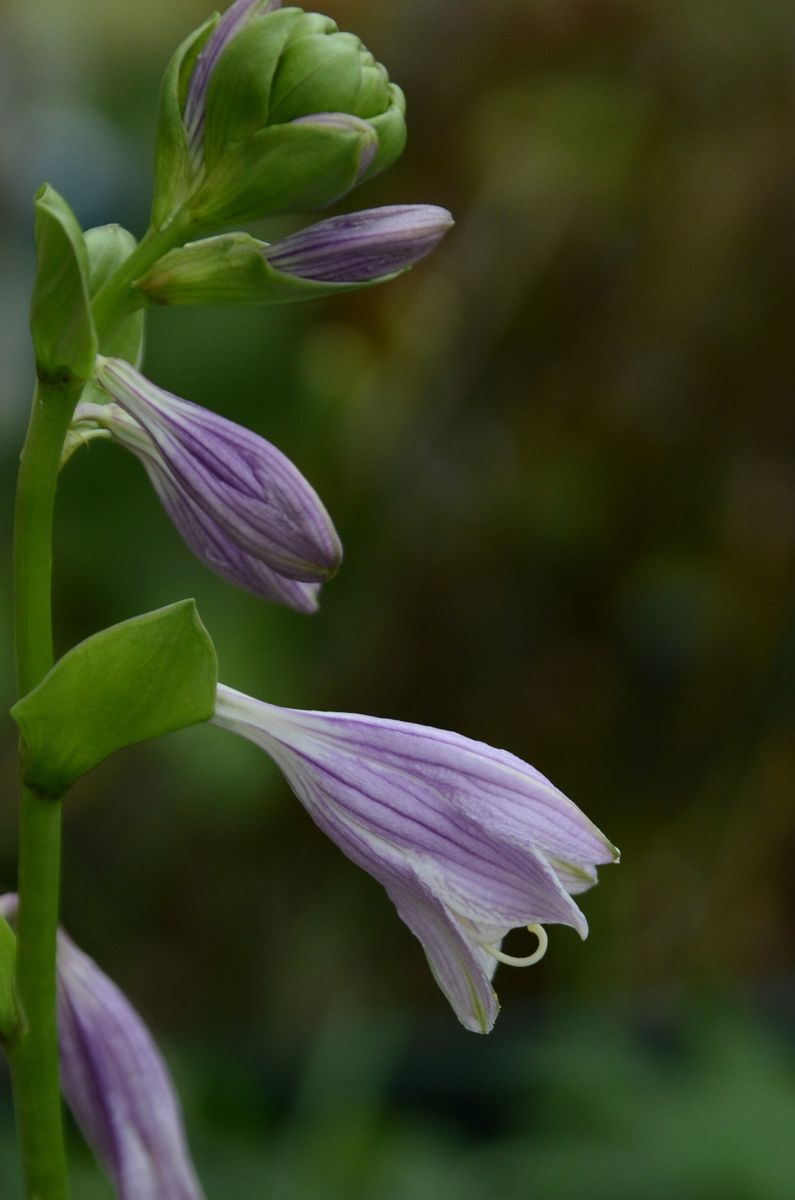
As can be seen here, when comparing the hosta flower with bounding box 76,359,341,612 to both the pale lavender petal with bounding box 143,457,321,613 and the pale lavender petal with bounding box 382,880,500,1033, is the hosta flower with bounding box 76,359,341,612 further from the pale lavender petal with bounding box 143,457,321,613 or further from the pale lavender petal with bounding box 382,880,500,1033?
the pale lavender petal with bounding box 382,880,500,1033

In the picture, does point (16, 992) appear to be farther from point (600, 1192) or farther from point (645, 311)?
point (645, 311)

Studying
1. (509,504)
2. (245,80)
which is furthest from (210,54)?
(509,504)

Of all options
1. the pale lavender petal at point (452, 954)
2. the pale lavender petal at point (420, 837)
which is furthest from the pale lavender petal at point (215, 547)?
the pale lavender petal at point (452, 954)

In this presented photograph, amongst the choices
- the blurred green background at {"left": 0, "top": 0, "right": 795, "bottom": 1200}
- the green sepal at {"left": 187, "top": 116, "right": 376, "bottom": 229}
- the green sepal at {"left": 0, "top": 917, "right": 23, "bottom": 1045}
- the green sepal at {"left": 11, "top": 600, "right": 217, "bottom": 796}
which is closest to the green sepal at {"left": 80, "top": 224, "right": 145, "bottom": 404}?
the green sepal at {"left": 187, "top": 116, "right": 376, "bottom": 229}

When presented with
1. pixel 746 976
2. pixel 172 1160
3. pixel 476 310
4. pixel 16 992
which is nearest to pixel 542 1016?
pixel 746 976

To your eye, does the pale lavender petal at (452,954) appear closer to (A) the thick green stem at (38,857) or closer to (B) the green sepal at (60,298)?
(A) the thick green stem at (38,857)

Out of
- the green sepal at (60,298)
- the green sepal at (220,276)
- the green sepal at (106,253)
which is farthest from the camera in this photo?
the green sepal at (106,253)
